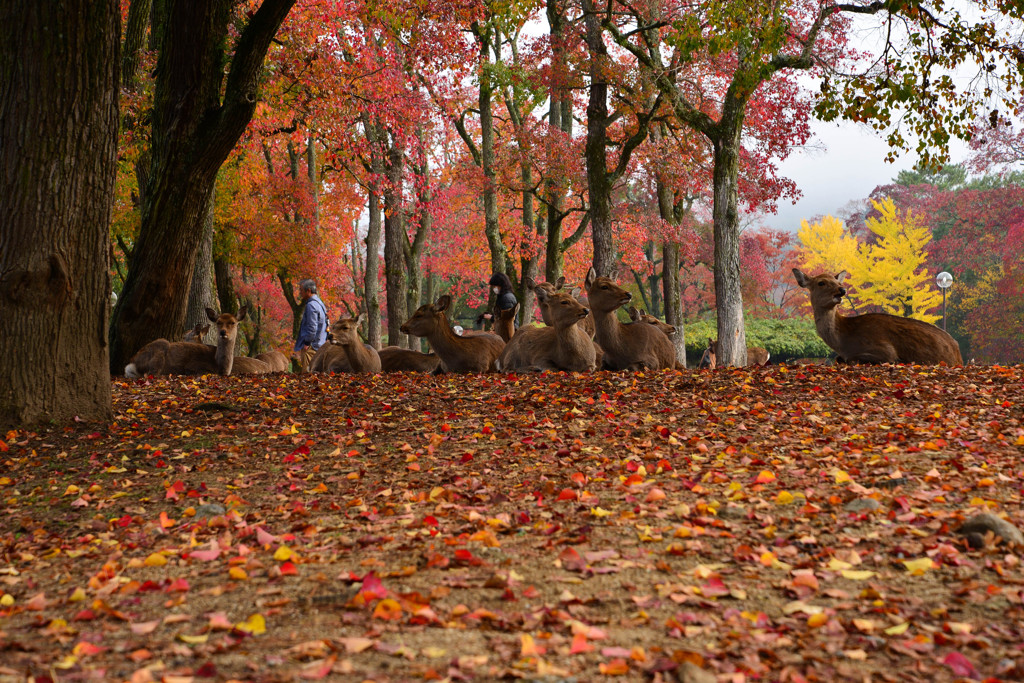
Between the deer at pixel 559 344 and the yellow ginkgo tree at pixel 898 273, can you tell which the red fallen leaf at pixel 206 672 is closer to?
the deer at pixel 559 344

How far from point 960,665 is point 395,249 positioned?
68.8ft

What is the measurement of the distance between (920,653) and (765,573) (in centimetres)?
89

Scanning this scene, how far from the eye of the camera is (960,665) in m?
3.13

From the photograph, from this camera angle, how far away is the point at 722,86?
80.6ft

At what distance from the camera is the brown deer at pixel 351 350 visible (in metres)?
13.5

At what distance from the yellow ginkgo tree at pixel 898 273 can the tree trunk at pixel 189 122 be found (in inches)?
1566

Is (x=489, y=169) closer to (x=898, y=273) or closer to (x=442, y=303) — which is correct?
(x=442, y=303)

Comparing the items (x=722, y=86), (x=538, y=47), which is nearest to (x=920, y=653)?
(x=538, y=47)

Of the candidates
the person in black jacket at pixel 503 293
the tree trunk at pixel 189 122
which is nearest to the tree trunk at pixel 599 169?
the person in black jacket at pixel 503 293

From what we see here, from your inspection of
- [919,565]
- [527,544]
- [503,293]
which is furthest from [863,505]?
[503,293]

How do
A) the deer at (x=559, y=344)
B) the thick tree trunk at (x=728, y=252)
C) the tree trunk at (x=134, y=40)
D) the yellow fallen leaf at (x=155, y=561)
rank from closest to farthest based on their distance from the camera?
the yellow fallen leaf at (x=155, y=561)
the deer at (x=559, y=344)
the tree trunk at (x=134, y=40)
the thick tree trunk at (x=728, y=252)

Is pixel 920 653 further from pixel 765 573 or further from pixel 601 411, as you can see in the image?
pixel 601 411

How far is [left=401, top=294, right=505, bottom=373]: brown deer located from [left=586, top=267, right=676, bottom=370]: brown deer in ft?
6.63

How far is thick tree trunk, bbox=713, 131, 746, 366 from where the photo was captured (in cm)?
1602
